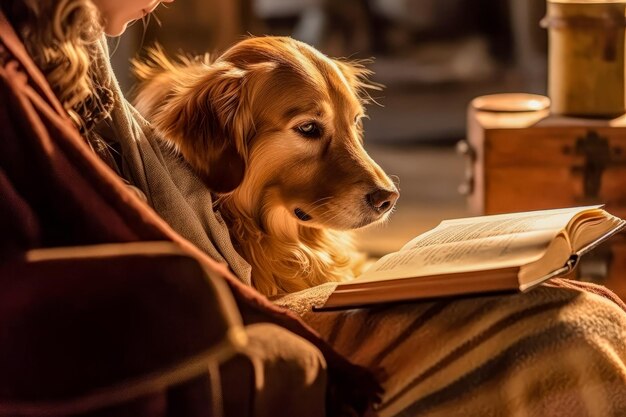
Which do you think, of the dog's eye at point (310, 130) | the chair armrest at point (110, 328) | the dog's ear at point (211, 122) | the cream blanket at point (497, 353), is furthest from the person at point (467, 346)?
the dog's eye at point (310, 130)

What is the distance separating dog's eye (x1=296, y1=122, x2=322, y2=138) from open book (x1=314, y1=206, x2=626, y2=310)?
32 cm

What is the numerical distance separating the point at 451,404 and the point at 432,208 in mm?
2858

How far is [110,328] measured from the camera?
100cm

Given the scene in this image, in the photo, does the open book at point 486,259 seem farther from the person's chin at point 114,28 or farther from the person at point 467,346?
the person's chin at point 114,28

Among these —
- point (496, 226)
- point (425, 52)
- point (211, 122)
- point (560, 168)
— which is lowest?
point (425, 52)

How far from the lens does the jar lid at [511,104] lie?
2477 mm

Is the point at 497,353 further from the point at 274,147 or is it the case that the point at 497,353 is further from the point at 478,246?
the point at 274,147

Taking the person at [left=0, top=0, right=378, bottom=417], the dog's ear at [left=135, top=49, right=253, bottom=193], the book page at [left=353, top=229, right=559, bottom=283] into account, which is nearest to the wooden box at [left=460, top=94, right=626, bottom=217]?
the dog's ear at [left=135, top=49, right=253, bottom=193]

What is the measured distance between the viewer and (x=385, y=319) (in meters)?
1.25

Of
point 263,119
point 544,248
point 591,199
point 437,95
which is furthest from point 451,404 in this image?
point 437,95

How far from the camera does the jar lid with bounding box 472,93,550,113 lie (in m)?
2.48

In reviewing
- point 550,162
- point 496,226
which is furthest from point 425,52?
point 496,226

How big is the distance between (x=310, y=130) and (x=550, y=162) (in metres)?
0.85

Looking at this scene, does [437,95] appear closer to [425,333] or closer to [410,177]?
[410,177]
